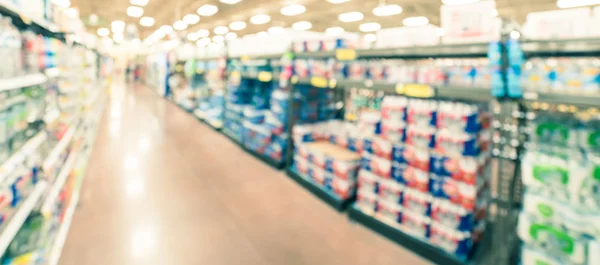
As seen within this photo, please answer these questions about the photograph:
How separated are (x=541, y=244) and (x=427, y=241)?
0.81 m

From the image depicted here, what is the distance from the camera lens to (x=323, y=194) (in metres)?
3.64

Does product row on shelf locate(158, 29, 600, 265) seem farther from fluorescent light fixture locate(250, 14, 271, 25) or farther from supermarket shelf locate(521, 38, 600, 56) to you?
fluorescent light fixture locate(250, 14, 271, 25)

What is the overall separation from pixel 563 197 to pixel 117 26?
78.1 feet

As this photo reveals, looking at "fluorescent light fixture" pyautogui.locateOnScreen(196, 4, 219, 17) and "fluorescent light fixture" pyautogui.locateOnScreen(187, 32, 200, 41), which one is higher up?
"fluorescent light fixture" pyautogui.locateOnScreen(187, 32, 200, 41)

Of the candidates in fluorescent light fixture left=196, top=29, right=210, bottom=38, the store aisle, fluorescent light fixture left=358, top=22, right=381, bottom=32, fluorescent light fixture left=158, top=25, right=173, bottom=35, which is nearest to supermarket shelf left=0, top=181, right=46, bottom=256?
the store aisle

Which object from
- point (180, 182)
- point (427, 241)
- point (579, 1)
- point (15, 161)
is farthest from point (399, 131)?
point (579, 1)

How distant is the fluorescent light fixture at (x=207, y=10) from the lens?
13866 millimetres

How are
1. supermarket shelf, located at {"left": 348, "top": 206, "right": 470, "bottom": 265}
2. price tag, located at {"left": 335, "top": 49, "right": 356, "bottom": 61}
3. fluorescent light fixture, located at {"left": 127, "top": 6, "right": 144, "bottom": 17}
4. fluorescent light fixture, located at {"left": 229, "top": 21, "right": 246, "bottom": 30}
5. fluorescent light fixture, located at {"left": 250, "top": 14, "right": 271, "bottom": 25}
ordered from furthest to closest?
fluorescent light fixture, located at {"left": 229, "top": 21, "right": 246, "bottom": 30}
fluorescent light fixture, located at {"left": 250, "top": 14, "right": 271, "bottom": 25}
fluorescent light fixture, located at {"left": 127, "top": 6, "right": 144, "bottom": 17}
price tag, located at {"left": 335, "top": 49, "right": 356, "bottom": 61}
supermarket shelf, located at {"left": 348, "top": 206, "right": 470, "bottom": 265}

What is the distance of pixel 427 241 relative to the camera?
102 inches

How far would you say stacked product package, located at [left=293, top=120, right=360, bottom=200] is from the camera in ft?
11.3

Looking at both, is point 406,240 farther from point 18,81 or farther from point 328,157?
point 18,81

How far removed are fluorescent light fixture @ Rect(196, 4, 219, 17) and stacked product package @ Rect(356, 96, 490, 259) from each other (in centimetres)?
1286

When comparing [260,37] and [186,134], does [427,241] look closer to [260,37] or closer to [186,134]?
[260,37]

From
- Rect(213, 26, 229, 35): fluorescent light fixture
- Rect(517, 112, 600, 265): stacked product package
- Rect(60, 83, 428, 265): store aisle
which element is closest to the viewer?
Rect(517, 112, 600, 265): stacked product package
